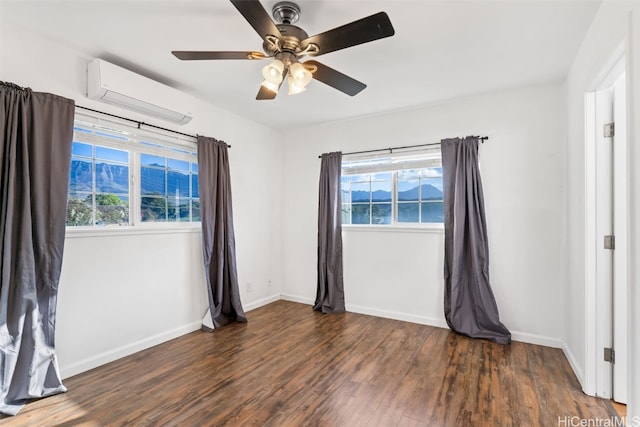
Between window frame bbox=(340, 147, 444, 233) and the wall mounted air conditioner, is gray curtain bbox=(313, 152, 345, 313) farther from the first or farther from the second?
the wall mounted air conditioner

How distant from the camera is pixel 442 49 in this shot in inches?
93.9

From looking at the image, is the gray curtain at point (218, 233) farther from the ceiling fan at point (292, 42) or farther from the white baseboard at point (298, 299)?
the ceiling fan at point (292, 42)

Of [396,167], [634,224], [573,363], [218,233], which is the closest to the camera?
[634,224]

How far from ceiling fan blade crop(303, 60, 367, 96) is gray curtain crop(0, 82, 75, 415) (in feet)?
6.23

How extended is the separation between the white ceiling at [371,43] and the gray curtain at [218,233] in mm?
693

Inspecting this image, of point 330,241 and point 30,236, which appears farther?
point 330,241

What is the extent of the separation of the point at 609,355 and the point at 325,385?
191 centimetres

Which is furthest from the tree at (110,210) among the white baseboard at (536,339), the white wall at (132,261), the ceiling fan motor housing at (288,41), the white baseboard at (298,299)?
the white baseboard at (536,339)

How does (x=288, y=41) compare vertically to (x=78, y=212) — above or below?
above

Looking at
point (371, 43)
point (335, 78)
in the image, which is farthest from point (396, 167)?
point (335, 78)

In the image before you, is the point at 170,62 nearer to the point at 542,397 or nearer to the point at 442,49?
the point at 442,49

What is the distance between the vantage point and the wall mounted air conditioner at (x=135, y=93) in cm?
243

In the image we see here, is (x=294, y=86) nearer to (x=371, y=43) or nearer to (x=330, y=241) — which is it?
(x=371, y=43)

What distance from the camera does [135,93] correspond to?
2619mm
